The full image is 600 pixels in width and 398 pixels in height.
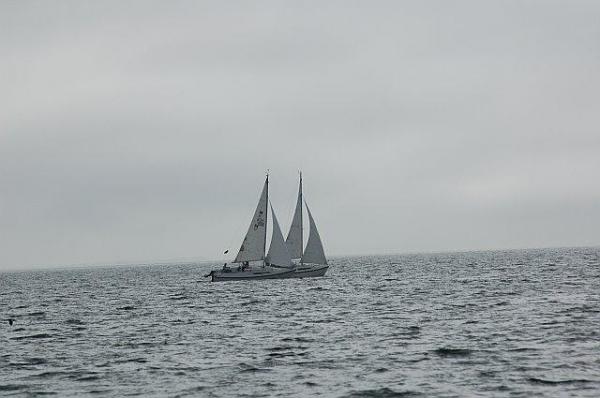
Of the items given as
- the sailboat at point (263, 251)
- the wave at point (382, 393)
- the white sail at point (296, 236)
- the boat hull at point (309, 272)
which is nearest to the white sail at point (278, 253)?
the sailboat at point (263, 251)

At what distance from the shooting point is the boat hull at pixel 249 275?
9231 centimetres

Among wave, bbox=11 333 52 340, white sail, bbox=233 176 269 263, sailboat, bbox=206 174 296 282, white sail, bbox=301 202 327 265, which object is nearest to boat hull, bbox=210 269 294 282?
sailboat, bbox=206 174 296 282

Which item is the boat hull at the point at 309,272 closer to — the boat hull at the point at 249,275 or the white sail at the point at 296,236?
the boat hull at the point at 249,275

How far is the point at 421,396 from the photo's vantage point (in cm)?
2312

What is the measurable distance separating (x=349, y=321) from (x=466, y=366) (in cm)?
1695

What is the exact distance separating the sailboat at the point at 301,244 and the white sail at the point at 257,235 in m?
4.25

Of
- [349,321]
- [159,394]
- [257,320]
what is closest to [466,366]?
[159,394]

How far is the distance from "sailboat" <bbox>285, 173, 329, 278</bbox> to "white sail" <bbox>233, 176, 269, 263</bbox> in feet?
13.9

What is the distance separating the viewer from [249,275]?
307 feet

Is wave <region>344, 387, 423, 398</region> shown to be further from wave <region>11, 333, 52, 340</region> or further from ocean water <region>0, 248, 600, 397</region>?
wave <region>11, 333, 52, 340</region>

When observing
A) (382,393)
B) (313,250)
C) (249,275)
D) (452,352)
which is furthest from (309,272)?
(382,393)

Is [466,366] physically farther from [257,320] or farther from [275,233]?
[275,233]

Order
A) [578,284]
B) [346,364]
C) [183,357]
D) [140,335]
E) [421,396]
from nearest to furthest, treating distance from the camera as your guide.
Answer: [421,396], [346,364], [183,357], [140,335], [578,284]

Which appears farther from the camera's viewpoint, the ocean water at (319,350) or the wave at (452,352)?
the wave at (452,352)
